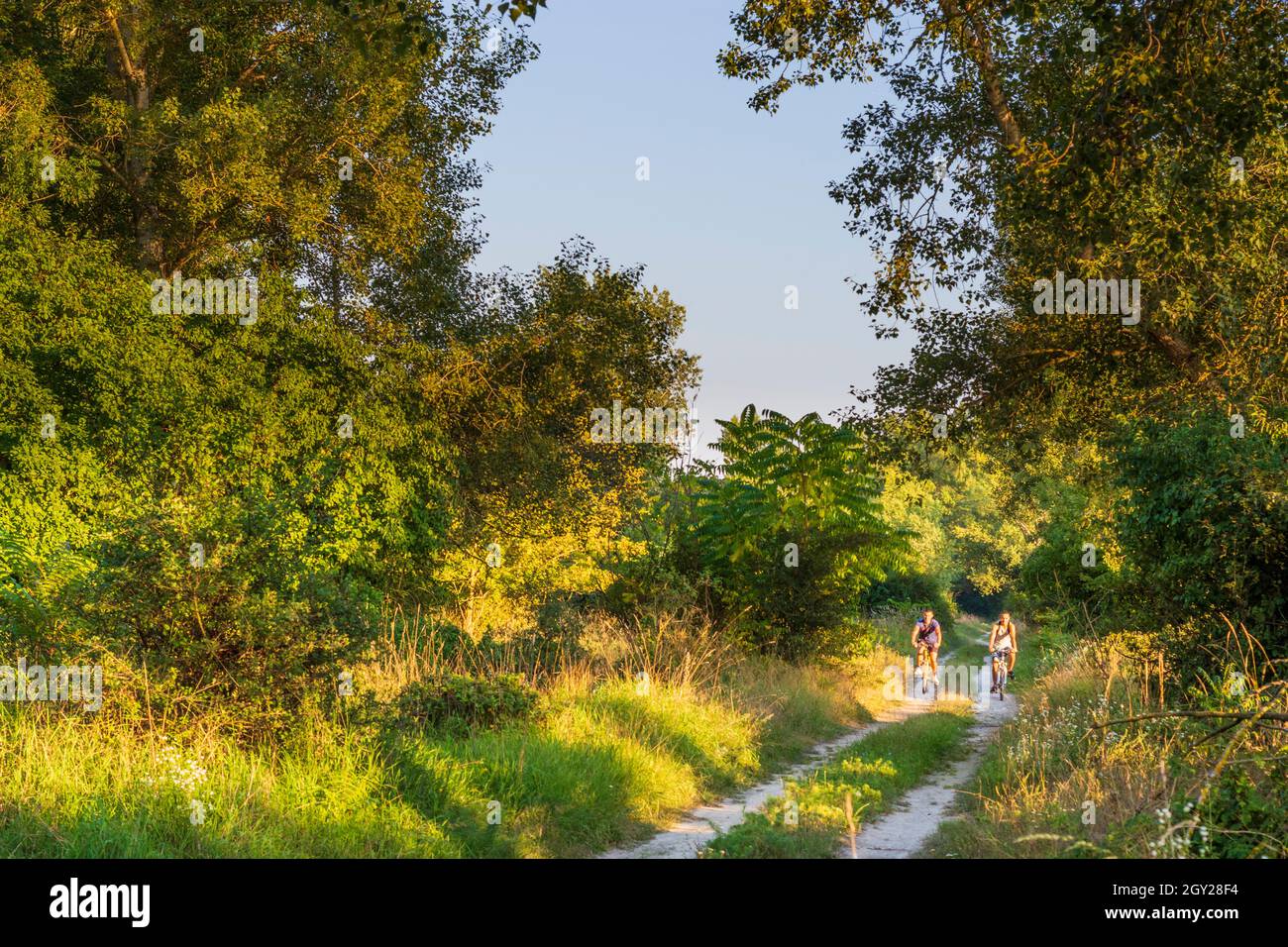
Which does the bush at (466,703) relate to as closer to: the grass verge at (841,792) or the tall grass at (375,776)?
the tall grass at (375,776)

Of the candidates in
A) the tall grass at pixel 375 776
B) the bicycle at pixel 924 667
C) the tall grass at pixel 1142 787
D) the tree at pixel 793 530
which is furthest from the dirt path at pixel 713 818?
the bicycle at pixel 924 667

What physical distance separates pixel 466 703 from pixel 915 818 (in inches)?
173

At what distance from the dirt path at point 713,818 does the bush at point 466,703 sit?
7.02 feet

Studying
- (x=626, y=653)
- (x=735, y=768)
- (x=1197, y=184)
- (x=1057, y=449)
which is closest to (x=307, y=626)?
(x=735, y=768)

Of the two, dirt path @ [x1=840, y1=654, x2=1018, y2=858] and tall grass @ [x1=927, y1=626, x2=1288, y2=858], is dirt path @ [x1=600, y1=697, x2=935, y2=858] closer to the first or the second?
dirt path @ [x1=840, y1=654, x2=1018, y2=858]

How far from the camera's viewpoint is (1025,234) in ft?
50.9

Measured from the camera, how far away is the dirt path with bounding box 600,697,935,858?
8312 millimetres

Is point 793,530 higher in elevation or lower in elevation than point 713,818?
higher

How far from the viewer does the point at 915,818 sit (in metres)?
9.98

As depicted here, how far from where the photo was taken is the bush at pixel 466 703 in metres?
11.0

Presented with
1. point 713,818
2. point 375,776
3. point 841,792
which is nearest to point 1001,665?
point 841,792

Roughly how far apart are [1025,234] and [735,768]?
28.0ft

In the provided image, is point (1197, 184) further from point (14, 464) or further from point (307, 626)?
point (14, 464)

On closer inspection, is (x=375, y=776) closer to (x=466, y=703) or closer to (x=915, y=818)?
(x=466, y=703)
